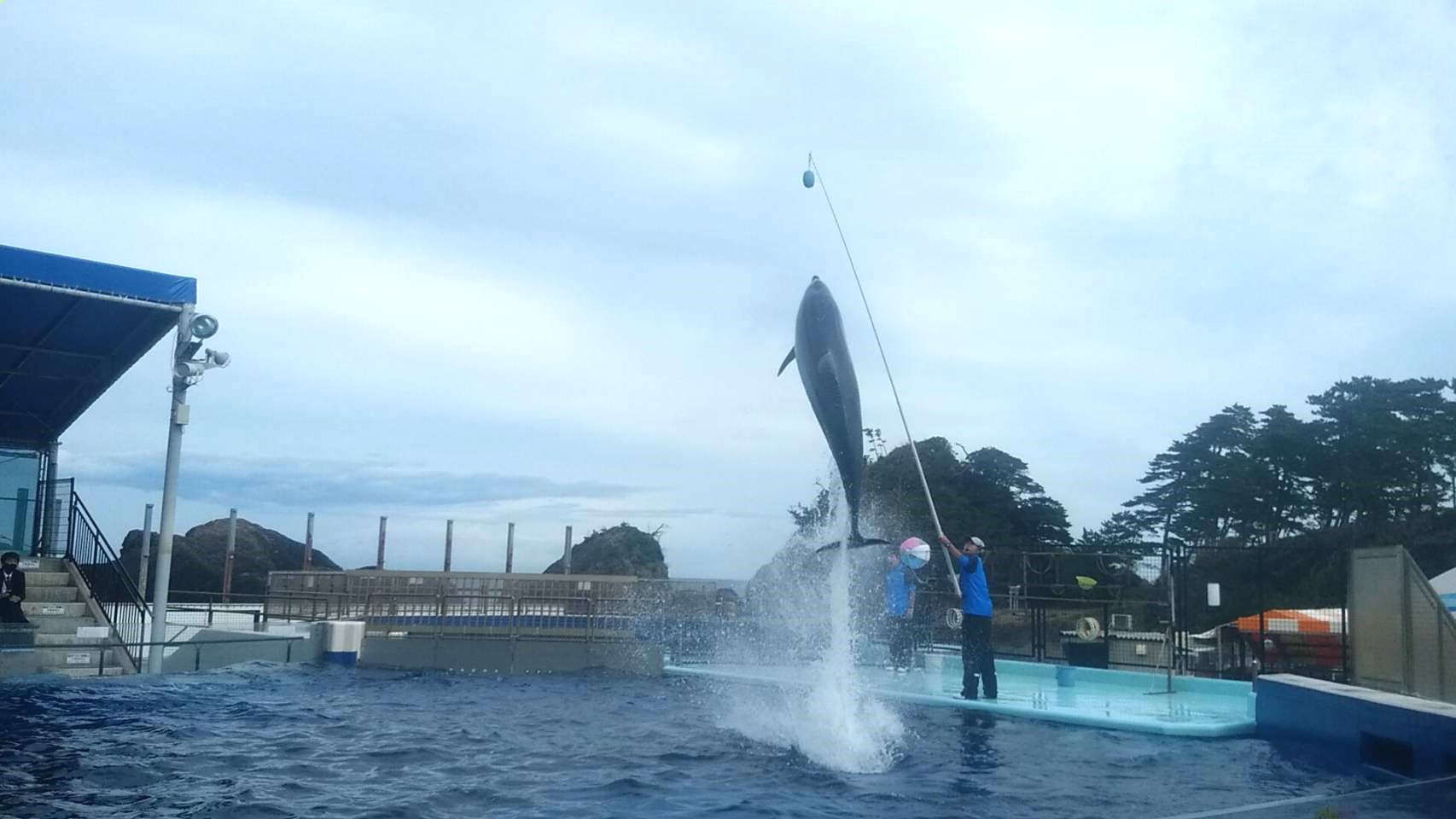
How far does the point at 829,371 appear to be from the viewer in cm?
774

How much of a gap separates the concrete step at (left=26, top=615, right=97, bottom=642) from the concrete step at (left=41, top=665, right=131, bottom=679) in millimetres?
1558

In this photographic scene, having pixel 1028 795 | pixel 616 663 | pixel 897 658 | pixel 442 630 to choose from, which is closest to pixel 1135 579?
pixel 897 658

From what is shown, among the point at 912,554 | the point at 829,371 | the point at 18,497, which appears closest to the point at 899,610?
the point at 912,554

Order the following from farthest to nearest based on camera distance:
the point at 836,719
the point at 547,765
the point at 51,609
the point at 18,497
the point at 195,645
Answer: the point at 18,497 < the point at 51,609 < the point at 195,645 < the point at 836,719 < the point at 547,765

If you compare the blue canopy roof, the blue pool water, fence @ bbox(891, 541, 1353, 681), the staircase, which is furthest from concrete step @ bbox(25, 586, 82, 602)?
fence @ bbox(891, 541, 1353, 681)

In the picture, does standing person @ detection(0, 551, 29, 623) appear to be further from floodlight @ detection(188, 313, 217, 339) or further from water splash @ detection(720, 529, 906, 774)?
water splash @ detection(720, 529, 906, 774)

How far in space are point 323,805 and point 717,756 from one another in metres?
3.41

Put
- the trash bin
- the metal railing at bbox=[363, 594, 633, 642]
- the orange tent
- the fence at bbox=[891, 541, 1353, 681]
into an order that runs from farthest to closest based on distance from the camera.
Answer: the metal railing at bbox=[363, 594, 633, 642] → the orange tent → the trash bin → the fence at bbox=[891, 541, 1353, 681]

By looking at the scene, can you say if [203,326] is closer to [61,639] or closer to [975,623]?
[61,639]

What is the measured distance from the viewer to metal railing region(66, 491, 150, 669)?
50.6 feet

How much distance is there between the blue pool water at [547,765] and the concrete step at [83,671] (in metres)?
0.49

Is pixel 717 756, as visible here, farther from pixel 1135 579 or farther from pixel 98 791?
pixel 1135 579

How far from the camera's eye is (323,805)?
7535 millimetres

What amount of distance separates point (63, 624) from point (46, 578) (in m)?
1.67
